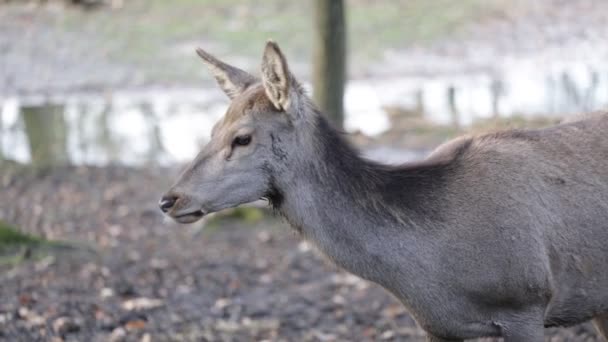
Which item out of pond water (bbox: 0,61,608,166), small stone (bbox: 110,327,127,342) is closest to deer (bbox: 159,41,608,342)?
small stone (bbox: 110,327,127,342)

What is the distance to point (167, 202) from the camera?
4.84m

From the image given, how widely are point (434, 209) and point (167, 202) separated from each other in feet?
4.90

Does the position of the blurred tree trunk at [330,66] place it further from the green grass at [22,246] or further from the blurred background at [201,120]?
the green grass at [22,246]

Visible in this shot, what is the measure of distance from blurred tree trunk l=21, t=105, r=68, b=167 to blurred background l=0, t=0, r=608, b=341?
0.05m

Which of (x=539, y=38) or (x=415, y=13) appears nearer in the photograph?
(x=539, y=38)

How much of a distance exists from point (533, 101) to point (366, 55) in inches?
190

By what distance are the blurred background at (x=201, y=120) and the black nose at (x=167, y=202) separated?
2024 mm

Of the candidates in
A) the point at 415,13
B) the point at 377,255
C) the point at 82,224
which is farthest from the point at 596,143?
the point at 415,13

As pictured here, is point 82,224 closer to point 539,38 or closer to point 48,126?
point 48,126

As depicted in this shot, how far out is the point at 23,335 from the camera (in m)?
6.68

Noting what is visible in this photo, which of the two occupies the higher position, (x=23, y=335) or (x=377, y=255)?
(x=377, y=255)

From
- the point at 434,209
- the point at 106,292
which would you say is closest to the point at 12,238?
the point at 106,292

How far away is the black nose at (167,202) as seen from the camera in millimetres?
4840

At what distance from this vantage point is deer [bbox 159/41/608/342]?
4891 millimetres
